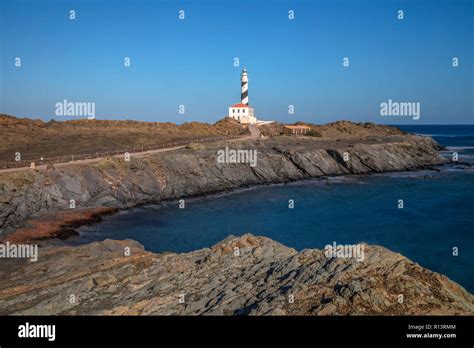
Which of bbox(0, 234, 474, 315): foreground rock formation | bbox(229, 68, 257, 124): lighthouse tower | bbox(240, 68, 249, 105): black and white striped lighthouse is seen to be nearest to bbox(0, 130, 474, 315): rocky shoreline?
bbox(0, 234, 474, 315): foreground rock formation

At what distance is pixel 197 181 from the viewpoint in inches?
1852

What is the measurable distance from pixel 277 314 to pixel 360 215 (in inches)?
1179

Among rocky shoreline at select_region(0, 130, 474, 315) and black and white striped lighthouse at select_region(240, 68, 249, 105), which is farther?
black and white striped lighthouse at select_region(240, 68, 249, 105)

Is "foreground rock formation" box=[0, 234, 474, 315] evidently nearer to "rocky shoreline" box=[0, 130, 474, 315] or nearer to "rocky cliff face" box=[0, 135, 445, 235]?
"rocky shoreline" box=[0, 130, 474, 315]

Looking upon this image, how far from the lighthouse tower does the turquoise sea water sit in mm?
47069

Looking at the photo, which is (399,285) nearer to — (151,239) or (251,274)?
(251,274)

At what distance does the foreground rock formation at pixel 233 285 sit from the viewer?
1019 cm

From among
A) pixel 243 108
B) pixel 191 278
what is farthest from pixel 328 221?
pixel 243 108

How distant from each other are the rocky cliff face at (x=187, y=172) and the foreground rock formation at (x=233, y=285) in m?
14.6

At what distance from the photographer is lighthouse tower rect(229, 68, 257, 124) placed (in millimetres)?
96375

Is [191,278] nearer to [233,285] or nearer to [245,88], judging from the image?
[233,285]

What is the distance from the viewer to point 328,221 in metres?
36.0

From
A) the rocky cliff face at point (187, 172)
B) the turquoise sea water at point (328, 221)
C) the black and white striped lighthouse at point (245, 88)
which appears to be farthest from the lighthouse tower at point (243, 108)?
the turquoise sea water at point (328, 221)
